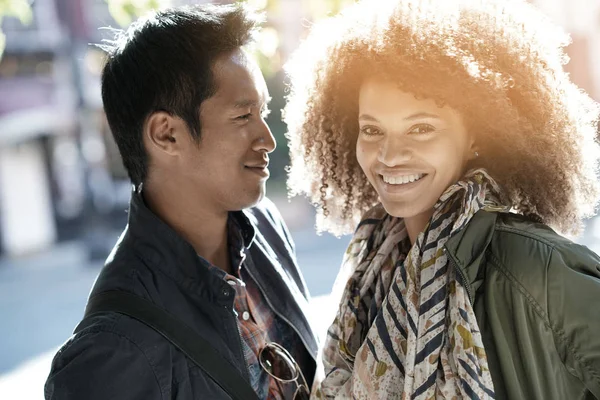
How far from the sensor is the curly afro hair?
1.80 m

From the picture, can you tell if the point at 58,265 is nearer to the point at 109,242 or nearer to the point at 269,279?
the point at 109,242

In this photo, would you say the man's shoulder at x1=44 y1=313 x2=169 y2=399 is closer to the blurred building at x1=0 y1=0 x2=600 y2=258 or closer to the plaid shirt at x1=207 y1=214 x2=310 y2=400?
the plaid shirt at x1=207 y1=214 x2=310 y2=400

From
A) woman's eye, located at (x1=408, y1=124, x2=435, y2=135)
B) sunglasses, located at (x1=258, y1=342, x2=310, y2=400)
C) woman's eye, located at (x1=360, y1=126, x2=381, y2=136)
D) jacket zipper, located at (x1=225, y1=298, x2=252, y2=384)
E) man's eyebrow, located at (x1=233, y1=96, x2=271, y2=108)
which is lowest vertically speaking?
sunglasses, located at (x1=258, y1=342, x2=310, y2=400)

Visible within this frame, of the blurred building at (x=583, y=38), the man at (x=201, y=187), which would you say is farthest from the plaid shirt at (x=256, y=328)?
the blurred building at (x=583, y=38)

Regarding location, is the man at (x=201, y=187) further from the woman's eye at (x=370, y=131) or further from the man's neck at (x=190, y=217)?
the woman's eye at (x=370, y=131)

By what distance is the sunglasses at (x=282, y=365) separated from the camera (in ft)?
7.09

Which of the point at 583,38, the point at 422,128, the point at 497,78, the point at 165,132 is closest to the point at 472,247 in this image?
the point at 422,128

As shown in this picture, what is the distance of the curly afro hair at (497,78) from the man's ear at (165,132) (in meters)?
0.46

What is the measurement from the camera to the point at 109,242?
519 inches

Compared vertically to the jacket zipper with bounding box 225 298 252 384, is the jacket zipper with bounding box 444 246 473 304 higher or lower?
higher

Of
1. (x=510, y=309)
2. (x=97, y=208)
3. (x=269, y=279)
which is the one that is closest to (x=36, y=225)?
(x=97, y=208)

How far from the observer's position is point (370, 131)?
1.91 metres

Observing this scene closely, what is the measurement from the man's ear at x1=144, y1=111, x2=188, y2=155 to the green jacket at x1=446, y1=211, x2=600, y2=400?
3.04ft

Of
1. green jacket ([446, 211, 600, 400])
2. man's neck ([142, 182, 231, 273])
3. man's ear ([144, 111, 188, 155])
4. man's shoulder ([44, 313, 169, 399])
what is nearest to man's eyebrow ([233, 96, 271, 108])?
man's ear ([144, 111, 188, 155])
